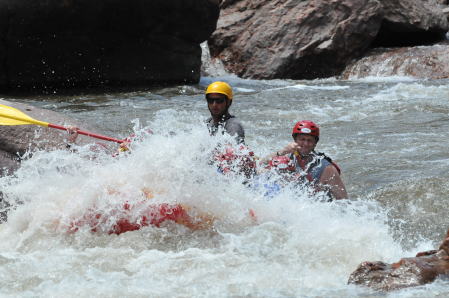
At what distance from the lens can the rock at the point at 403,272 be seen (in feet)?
12.3

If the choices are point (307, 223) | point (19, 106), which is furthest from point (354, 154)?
point (19, 106)

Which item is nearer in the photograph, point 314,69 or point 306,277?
point 306,277

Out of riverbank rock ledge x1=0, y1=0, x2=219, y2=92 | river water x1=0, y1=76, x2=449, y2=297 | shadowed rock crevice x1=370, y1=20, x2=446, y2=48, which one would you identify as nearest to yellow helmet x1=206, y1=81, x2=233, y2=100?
river water x1=0, y1=76, x2=449, y2=297

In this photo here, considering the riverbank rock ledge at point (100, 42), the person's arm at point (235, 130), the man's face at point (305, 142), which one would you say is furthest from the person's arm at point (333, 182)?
the riverbank rock ledge at point (100, 42)

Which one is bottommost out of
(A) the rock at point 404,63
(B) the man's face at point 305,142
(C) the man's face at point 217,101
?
(B) the man's face at point 305,142

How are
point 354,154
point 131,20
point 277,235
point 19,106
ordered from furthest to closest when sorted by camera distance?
1. point 131,20
2. point 354,154
3. point 19,106
4. point 277,235

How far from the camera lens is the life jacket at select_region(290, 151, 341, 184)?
5461 mm

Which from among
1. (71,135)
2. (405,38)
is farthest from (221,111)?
(405,38)

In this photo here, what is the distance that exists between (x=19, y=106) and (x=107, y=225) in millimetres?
2127

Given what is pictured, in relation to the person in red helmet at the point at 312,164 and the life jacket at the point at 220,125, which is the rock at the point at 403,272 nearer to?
the person in red helmet at the point at 312,164

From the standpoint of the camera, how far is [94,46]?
1287cm

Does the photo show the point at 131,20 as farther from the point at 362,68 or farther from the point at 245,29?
the point at 362,68

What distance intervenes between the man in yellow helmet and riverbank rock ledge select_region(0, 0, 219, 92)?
7.01 m

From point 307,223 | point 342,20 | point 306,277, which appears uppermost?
point 342,20
